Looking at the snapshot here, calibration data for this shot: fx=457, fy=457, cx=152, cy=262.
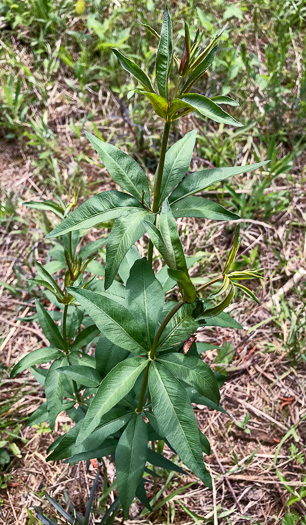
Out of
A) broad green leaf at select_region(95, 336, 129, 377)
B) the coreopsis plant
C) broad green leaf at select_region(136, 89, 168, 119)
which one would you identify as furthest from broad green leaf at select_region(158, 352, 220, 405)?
broad green leaf at select_region(136, 89, 168, 119)

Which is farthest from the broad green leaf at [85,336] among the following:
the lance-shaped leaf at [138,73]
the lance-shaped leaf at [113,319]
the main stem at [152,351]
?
the lance-shaped leaf at [138,73]

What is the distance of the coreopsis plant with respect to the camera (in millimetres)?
1246

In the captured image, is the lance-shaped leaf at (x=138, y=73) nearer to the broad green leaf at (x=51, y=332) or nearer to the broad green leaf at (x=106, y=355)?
the broad green leaf at (x=106, y=355)

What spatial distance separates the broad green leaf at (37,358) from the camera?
1.86 meters

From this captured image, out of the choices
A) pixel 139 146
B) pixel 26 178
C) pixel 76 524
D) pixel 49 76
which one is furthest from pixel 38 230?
pixel 76 524

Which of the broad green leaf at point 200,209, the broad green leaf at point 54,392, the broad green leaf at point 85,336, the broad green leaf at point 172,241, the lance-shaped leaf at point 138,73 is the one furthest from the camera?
the broad green leaf at point 85,336

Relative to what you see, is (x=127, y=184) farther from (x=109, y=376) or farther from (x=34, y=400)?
(x=34, y=400)

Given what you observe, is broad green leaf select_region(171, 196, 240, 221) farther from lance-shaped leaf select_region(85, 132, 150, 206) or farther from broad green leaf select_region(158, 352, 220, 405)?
broad green leaf select_region(158, 352, 220, 405)

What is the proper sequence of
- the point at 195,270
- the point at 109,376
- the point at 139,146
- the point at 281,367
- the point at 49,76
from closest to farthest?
the point at 109,376 → the point at 281,367 → the point at 195,270 → the point at 139,146 → the point at 49,76

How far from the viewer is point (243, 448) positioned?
8.07 ft

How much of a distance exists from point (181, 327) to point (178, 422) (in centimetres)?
27

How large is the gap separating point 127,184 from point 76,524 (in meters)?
1.57

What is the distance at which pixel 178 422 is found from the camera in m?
1.31

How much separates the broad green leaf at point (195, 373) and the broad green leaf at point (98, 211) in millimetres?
487
